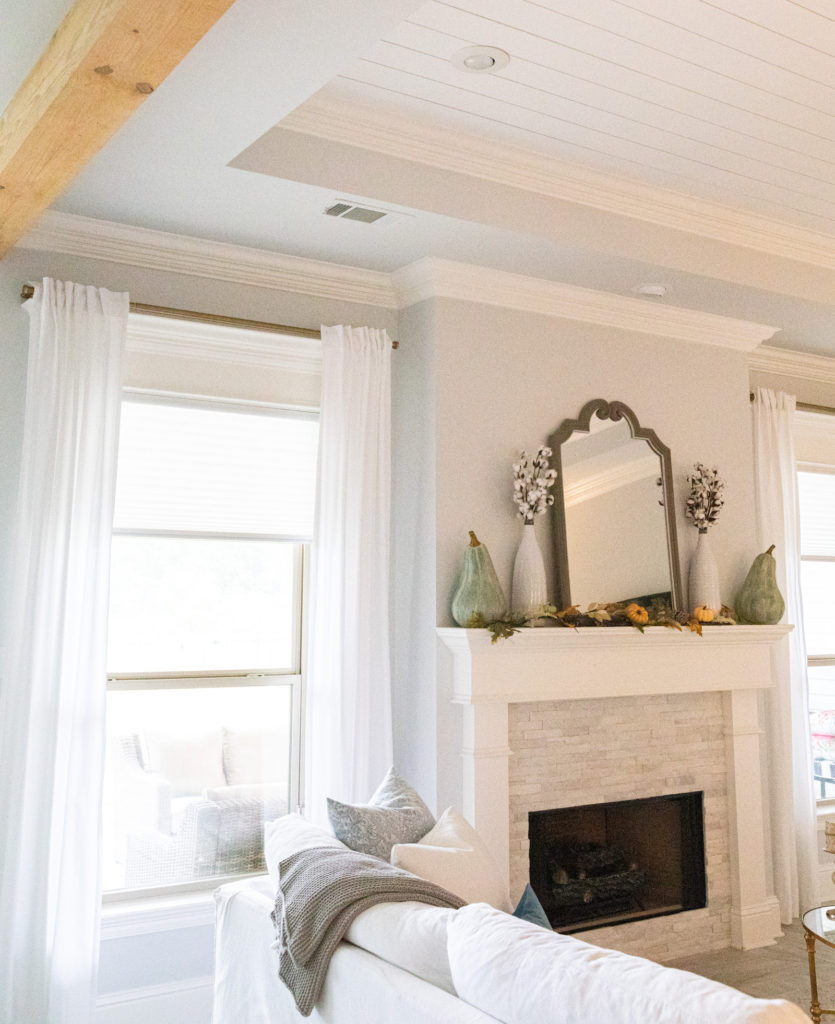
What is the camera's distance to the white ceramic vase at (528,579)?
385cm

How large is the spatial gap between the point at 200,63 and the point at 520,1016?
7.55ft

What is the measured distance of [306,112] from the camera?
313 cm

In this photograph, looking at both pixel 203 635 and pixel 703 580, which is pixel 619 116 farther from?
pixel 203 635

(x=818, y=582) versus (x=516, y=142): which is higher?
(x=516, y=142)

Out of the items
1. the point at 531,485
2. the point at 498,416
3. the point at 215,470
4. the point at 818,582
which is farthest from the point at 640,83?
the point at 818,582

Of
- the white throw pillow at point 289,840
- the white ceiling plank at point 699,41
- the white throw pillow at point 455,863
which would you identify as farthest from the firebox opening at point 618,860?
the white ceiling plank at point 699,41

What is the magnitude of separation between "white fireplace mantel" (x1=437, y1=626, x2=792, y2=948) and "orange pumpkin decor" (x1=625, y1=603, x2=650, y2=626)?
2.6 inches

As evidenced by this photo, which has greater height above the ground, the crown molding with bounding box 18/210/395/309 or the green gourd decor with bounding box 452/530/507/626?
the crown molding with bounding box 18/210/395/309

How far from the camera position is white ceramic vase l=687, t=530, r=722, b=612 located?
433 cm

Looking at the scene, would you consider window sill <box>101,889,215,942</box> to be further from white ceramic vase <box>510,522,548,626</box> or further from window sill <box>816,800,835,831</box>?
window sill <box>816,800,835,831</box>

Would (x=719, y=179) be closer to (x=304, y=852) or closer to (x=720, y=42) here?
(x=720, y=42)

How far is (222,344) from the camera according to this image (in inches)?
148

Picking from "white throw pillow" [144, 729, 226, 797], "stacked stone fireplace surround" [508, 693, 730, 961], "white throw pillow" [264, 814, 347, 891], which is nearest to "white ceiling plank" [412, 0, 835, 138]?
"white throw pillow" [264, 814, 347, 891]

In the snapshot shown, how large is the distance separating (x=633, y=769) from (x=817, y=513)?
2117mm
